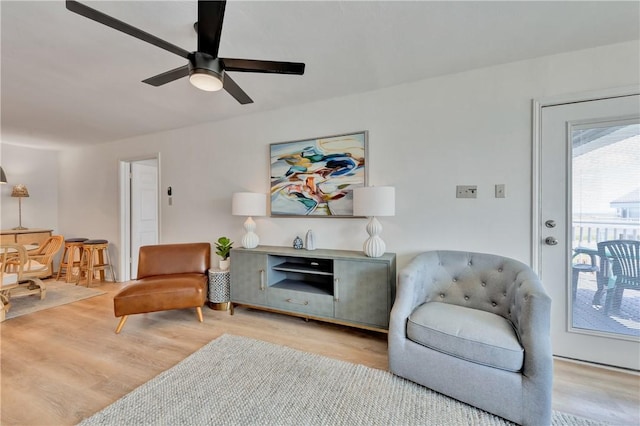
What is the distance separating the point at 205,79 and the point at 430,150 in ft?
6.16

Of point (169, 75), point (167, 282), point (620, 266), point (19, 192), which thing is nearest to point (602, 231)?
point (620, 266)

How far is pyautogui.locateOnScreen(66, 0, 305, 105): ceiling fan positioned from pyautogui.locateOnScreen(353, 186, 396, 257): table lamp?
1124mm

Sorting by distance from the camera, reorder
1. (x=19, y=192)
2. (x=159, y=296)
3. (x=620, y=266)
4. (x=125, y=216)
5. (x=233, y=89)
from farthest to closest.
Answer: (x=19, y=192) → (x=125, y=216) → (x=159, y=296) → (x=620, y=266) → (x=233, y=89)

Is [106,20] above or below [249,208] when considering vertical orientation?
above

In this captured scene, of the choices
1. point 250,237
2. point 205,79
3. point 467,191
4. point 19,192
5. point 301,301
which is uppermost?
point 205,79

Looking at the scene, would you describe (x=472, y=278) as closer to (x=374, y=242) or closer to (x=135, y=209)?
(x=374, y=242)

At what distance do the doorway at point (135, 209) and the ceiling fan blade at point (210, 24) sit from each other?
318 cm

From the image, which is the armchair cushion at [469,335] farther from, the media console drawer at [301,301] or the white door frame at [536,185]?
the media console drawer at [301,301]

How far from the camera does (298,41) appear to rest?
69.0 inches

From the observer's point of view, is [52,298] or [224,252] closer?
[224,252]

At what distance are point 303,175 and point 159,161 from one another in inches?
92.2

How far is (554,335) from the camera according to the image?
6.52ft

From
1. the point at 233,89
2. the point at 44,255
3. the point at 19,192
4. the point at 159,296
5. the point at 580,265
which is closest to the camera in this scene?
the point at 233,89

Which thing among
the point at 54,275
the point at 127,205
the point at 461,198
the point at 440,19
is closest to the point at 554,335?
the point at 461,198
